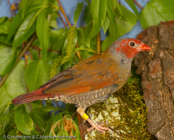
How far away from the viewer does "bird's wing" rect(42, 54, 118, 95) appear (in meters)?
1.48

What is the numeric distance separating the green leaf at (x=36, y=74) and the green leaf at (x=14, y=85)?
177mm

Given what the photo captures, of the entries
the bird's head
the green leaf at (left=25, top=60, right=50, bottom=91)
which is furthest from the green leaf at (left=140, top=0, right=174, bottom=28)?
the green leaf at (left=25, top=60, right=50, bottom=91)

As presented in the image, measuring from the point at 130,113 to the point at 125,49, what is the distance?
0.45 m

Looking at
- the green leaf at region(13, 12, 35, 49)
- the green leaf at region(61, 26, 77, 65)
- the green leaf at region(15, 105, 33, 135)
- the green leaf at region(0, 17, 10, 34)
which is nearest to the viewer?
the green leaf at region(15, 105, 33, 135)

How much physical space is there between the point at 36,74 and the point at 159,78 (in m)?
0.99

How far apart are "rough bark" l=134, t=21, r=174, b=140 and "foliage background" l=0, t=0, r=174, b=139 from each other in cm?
20

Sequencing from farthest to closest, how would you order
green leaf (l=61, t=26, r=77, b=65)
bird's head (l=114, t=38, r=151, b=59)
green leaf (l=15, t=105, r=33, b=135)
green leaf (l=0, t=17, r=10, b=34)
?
green leaf (l=0, t=17, r=10, b=34)
green leaf (l=61, t=26, r=77, b=65)
bird's head (l=114, t=38, r=151, b=59)
green leaf (l=15, t=105, r=33, b=135)

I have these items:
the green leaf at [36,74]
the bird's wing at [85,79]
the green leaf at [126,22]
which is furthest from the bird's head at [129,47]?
the green leaf at [36,74]

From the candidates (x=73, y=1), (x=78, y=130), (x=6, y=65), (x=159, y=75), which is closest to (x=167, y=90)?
(x=159, y=75)

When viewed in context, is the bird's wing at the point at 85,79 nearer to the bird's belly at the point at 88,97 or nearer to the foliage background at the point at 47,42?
the bird's belly at the point at 88,97

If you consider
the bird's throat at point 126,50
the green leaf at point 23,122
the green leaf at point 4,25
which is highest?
the green leaf at point 4,25

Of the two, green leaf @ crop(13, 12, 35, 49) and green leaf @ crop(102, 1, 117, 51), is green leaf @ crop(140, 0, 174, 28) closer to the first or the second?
green leaf @ crop(102, 1, 117, 51)

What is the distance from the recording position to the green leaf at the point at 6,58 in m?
2.03

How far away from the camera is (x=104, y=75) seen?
1.52m
